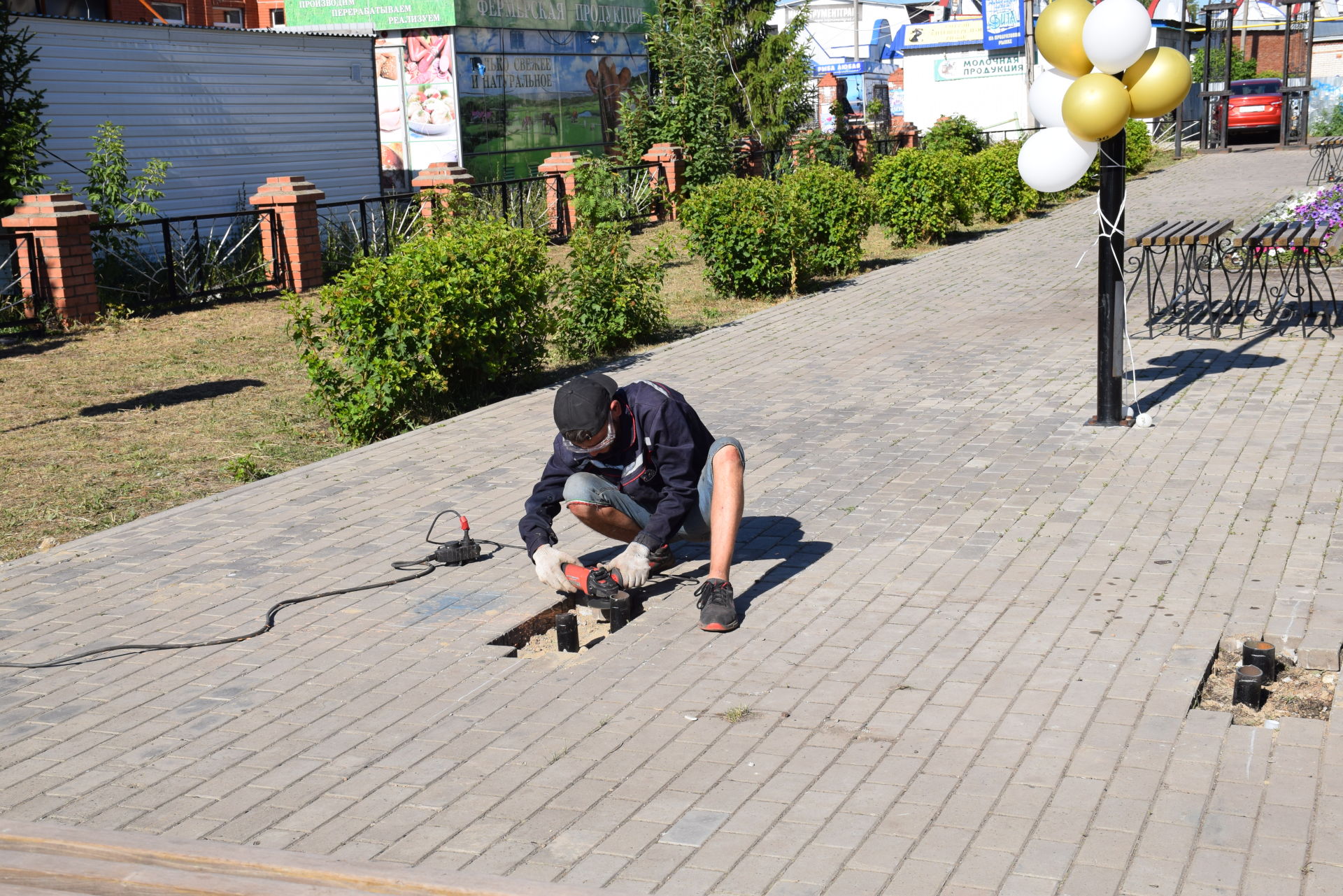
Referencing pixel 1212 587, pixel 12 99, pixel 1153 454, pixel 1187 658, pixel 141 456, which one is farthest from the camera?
pixel 12 99

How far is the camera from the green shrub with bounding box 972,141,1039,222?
67.6 feet

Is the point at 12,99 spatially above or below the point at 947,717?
above

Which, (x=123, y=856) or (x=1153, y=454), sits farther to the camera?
(x=1153, y=454)

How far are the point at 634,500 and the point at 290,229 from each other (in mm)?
11664

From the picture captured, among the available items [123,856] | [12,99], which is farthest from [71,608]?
[12,99]

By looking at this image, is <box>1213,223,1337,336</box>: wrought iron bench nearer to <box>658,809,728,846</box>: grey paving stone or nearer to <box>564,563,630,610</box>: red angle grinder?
<box>564,563,630,610</box>: red angle grinder

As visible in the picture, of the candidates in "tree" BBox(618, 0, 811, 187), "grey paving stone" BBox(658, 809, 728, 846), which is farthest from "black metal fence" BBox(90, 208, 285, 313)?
"grey paving stone" BBox(658, 809, 728, 846)

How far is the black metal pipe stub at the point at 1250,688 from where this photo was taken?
174 inches

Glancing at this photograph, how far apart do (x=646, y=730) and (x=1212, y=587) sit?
104 inches

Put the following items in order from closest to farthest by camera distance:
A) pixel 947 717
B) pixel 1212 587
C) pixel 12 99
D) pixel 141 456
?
pixel 947 717 < pixel 1212 587 < pixel 141 456 < pixel 12 99

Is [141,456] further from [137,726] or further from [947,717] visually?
[947,717]

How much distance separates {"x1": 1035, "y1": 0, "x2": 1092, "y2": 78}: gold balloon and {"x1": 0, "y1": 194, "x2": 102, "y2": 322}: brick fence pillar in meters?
9.92

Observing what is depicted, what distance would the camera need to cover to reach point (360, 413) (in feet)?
29.4

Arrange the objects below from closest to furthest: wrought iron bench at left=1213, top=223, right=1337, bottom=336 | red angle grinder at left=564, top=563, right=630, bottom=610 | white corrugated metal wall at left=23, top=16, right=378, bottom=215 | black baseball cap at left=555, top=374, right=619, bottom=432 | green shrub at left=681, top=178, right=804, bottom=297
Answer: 1. black baseball cap at left=555, top=374, right=619, bottom=432
2. red angle grinder at left=564, top=563, right=630, bottom=610
3. wrought iron bench at left=1213, top=223, right=1337, bottom=336
4. green shrub at left=681, top=178, right=804, bottom=297
5. white corrugated metal wall at left=23, top=16, right=378, bottom=215
